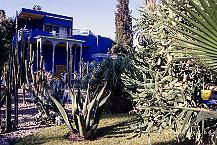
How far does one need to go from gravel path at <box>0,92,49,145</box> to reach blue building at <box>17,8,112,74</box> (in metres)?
19.0

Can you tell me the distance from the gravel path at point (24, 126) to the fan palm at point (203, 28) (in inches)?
235

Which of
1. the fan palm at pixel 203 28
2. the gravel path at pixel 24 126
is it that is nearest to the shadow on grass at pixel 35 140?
the gravel path at pixel 24 126

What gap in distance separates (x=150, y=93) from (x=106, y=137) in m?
2.21

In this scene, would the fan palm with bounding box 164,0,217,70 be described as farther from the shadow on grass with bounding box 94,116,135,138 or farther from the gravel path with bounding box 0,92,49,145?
the gravel path with bounding box 0,92,49,145

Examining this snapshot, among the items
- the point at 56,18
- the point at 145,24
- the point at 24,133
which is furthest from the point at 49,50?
the point at 145,24

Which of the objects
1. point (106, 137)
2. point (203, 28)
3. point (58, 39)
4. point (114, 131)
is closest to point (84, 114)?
point (106, 137)

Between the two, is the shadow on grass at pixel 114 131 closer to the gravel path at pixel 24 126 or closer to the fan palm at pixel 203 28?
the gravel path at pixel 24 126

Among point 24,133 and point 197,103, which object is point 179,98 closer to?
point 197,103

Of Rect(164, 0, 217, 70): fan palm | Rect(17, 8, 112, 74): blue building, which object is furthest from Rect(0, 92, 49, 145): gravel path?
Rect(17, 8, 112, 74): blue building

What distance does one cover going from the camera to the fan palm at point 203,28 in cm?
186

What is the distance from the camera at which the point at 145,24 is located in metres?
6.29

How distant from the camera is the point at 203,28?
6.55ft

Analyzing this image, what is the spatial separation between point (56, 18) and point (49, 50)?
16.1 ft

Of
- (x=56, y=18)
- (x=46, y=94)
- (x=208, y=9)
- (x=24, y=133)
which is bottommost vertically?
(x=24, y=133)
